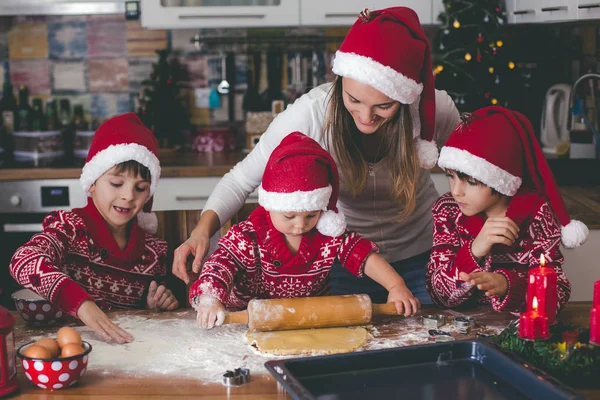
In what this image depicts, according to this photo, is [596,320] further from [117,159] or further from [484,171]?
[117,159]

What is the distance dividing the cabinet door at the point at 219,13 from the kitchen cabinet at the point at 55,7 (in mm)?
229

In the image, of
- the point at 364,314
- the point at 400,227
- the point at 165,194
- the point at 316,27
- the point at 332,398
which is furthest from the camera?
the point at 316,27

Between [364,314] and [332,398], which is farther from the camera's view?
[364,314]

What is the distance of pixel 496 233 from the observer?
1.53m

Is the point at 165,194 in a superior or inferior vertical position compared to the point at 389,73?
inferior

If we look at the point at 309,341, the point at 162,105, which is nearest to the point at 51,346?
the point at 309,341

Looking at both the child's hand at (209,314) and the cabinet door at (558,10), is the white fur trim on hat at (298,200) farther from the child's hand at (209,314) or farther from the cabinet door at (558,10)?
the cabinet door at (558,10)

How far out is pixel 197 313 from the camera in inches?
56.6

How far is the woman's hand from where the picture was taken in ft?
5.26

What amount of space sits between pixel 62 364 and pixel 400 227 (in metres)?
1.02

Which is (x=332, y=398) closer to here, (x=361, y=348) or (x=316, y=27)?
(x=361, y=348)

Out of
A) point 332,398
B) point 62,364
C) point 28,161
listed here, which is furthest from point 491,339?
point 28,161

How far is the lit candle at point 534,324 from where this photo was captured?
1.19 meters

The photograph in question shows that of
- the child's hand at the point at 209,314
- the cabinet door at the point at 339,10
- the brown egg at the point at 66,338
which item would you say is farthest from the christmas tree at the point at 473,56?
the brown egg at the point at 66,338
